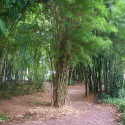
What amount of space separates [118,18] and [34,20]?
9.59ft

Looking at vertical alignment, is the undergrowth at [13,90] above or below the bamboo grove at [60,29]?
below

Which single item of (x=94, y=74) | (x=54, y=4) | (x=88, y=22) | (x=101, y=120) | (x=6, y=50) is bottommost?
(x=101, y=120)

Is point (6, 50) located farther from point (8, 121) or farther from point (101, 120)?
point (101, 120)

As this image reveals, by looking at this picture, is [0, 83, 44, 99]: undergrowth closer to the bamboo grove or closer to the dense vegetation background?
the dense vegetation background

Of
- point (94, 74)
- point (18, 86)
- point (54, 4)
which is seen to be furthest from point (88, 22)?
point (18, 86)

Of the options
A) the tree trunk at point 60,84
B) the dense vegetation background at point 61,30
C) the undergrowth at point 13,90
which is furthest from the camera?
the undergrowth at point 13,90

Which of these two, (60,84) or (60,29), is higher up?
(60,29)

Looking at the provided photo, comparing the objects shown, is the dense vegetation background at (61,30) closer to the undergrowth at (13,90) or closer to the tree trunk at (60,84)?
the tree trunk at (60,84)

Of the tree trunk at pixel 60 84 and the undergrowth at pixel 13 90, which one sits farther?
the undergrowth at pixel 13 90

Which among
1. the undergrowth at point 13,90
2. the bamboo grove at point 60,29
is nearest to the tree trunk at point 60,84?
the bamboo grove at point 60,29

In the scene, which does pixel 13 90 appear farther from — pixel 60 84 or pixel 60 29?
pixel 60 29

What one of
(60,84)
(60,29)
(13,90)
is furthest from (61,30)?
(13,90)

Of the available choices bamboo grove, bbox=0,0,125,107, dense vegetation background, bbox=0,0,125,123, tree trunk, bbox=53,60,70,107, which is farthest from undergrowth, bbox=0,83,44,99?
tree trunk, bbox=53,60,70,107

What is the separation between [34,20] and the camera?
4.70 metres
